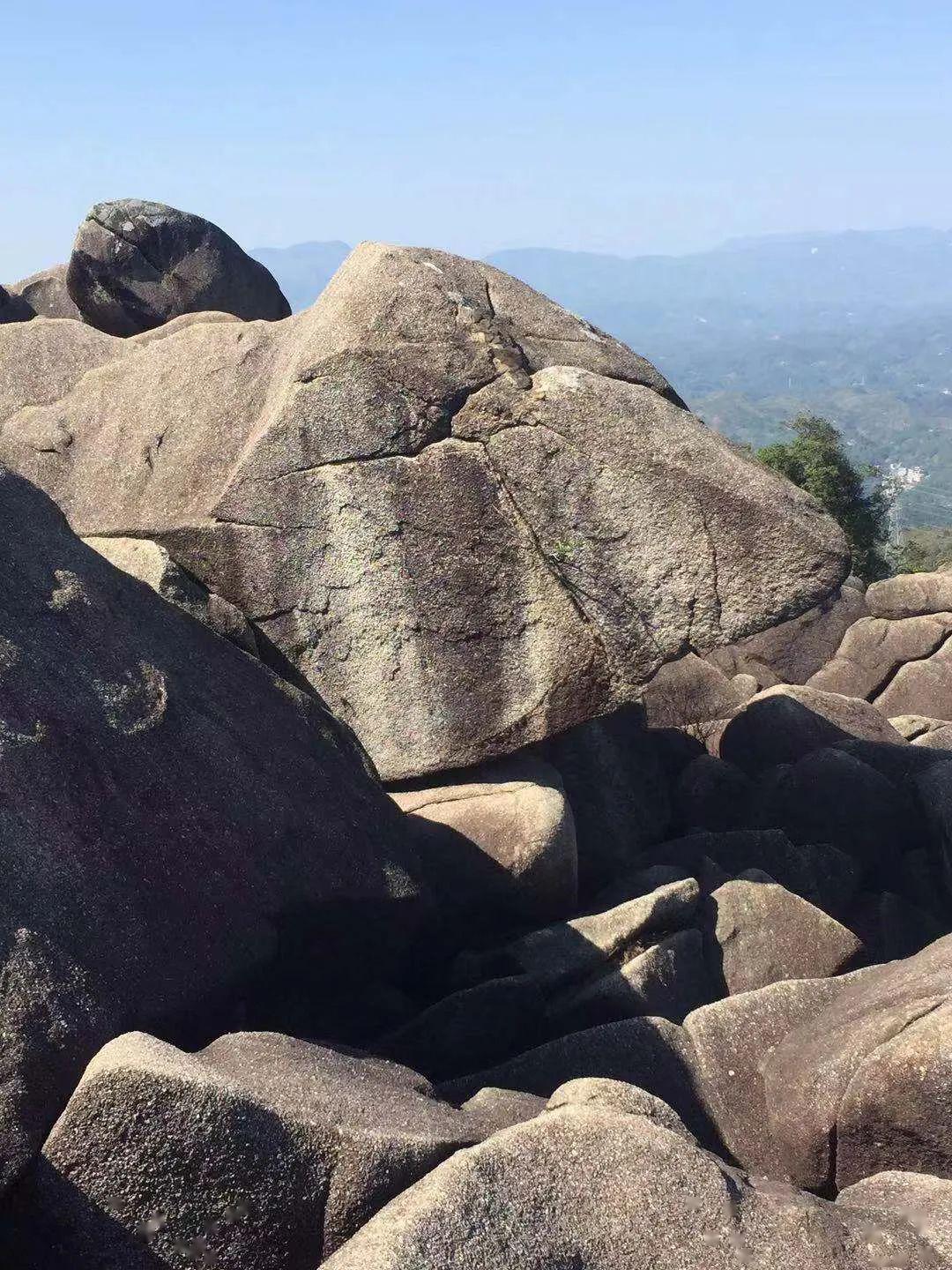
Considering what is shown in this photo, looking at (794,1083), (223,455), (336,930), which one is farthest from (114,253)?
(794,1083)

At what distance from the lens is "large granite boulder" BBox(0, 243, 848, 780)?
38.0 feet

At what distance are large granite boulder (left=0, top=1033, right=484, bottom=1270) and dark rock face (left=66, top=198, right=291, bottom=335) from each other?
20.5m

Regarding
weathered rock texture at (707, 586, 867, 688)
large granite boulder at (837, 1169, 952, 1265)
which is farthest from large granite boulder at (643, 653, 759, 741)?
large granite boulder at (837, 1169, 952, 1265)

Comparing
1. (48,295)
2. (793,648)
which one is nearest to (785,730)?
(793,648)

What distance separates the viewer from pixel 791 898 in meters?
11.2

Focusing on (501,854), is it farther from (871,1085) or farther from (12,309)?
(12,309)

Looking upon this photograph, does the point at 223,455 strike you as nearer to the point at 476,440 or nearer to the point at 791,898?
the point at 476,440

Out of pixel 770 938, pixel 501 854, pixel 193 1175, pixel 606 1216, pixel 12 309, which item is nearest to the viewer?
pixel 606 1216

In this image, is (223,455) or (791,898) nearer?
(791,898)

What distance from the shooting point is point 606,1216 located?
579 cm

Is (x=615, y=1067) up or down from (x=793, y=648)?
up

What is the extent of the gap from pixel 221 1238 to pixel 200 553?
7.79 meters

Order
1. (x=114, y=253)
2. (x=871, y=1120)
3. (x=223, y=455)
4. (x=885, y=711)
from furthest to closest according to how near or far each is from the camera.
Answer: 1. (x=114, y=253)
2. (x=885, y=711)
3. (x=223, y=455)
4. (x=871, y=1120)

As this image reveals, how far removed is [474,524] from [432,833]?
3038 millimetres
